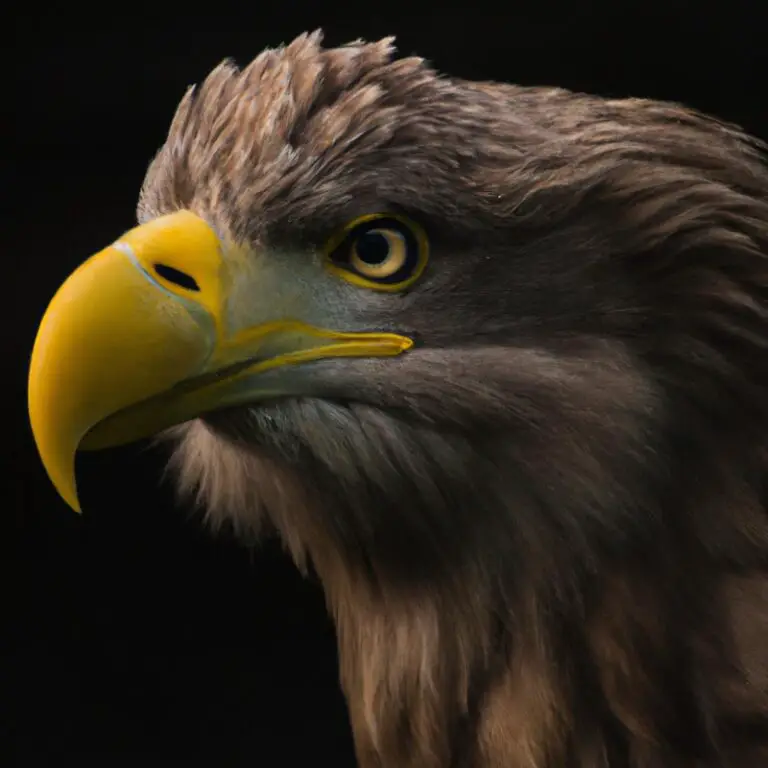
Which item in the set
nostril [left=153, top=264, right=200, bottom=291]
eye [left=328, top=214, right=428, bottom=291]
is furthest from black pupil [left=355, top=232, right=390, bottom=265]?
nostril [left=153, top=264, right=200, bottom=291]

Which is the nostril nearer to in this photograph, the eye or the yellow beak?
the yellow beak

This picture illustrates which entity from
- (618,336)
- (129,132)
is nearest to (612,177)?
(618,336)

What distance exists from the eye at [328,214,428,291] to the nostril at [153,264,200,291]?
13 cm

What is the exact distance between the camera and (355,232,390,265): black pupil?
996 mm

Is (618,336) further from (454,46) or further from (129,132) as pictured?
(129,132)

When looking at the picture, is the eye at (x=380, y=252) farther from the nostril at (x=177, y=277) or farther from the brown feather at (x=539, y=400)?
the nostril at (x=177, y=277)

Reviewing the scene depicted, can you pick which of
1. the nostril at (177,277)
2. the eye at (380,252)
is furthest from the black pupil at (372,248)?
the nostril at (177,277)

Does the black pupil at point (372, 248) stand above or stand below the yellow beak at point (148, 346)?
above

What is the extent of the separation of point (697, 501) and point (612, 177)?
31 centimetres

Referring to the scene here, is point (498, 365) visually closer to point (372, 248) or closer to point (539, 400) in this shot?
point (539, 400)

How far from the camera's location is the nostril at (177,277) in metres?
0.98

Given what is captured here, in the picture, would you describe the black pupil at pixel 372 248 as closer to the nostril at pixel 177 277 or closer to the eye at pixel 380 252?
the eye at pixel 380 252

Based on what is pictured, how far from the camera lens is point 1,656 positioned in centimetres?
182

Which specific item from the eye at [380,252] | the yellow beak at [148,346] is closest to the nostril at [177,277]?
the yellow beak at [148,346]
